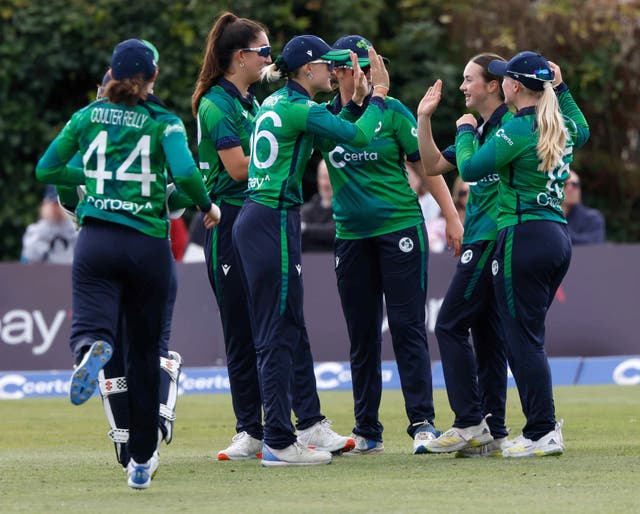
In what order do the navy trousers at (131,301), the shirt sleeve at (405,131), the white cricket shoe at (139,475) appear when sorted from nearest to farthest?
the navy trousers at (131,301)
the white cricket shoe at (139,475)
the shirt sleeve at (405,131)

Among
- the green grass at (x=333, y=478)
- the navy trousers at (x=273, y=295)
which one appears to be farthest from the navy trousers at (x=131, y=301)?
the navy trousers at (x=273, y=295)

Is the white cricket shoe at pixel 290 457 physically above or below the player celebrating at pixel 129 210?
below

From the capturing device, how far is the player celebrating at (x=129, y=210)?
7152mm

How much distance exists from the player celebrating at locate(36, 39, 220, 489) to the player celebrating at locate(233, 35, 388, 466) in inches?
39.6

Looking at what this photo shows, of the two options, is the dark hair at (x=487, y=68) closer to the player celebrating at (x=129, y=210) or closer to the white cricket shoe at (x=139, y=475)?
the player celebrating at (x=129, y=210)

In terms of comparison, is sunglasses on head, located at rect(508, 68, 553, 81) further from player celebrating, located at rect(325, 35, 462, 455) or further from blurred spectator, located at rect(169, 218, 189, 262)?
blurred spectator, located at rect(169, 218, 189, 262)

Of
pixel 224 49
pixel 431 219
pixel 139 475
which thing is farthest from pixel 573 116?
pixel 431 219

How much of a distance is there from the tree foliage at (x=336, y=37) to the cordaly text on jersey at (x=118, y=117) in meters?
11.8

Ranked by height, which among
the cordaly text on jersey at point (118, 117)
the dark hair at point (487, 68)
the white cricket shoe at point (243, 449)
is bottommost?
the white cricket shoe at point (243, 449)

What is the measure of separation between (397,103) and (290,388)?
1885 mm

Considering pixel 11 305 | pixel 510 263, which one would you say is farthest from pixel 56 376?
pixel 510 263

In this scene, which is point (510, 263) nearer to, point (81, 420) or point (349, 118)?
point (349, 118)

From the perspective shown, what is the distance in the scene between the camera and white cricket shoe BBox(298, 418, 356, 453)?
892cm

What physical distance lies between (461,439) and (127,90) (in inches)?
122
